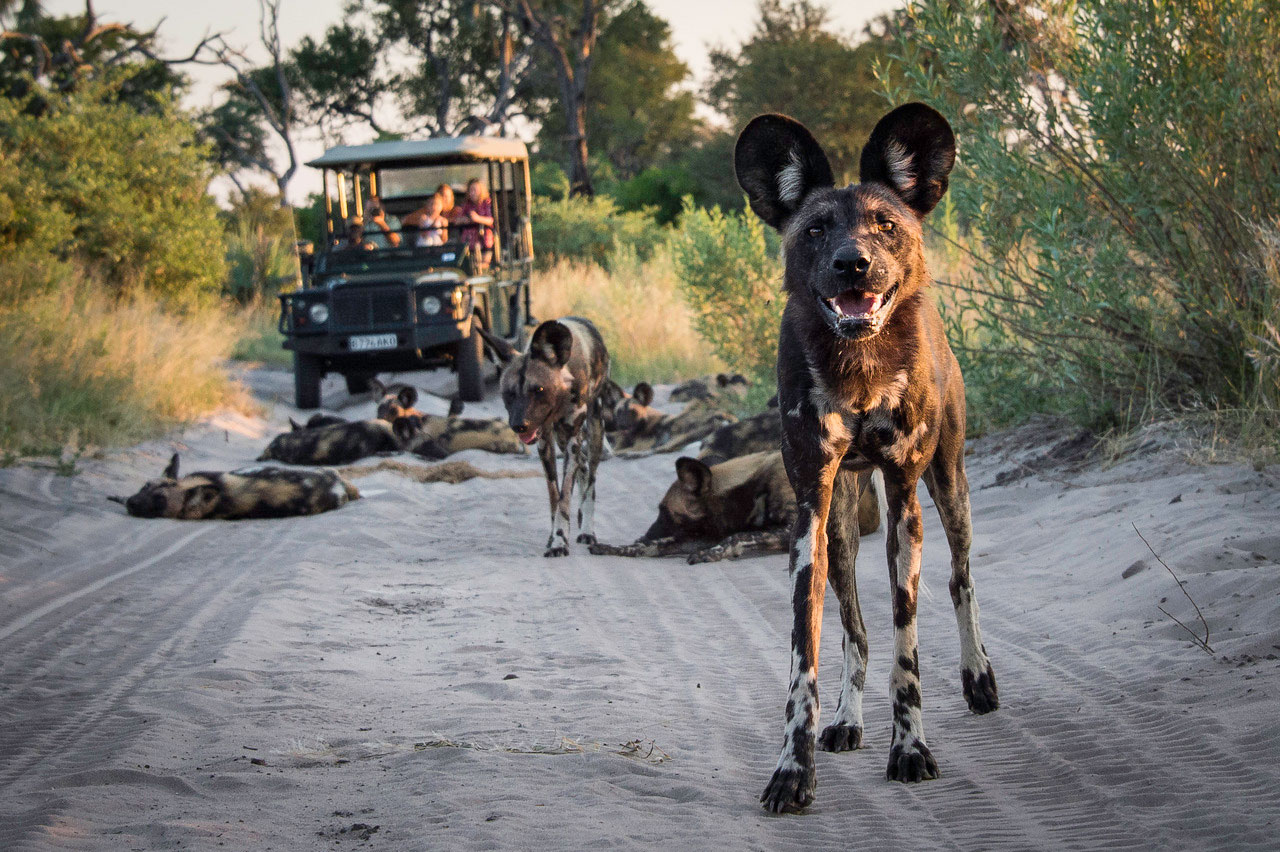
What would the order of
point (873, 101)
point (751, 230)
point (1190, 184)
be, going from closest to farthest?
point (1190, 184) < point (751, 230) < point (873, 101)

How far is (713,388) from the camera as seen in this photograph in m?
12.1

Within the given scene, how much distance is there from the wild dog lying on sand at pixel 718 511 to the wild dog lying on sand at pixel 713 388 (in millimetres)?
5365

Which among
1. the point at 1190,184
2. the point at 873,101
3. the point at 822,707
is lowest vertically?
the point at 822,707

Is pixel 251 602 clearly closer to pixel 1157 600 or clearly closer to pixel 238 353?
pixel 1157 600

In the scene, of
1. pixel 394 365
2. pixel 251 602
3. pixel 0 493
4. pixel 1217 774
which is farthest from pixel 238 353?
pixel 1217 774

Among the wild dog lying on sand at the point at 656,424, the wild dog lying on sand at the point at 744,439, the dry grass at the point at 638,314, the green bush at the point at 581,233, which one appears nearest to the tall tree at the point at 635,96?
the green bush at the point at 581,233

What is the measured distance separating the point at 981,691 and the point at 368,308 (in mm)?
10099

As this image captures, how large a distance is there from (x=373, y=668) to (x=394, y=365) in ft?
30.9

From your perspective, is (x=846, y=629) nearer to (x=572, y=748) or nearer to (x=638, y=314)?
(x=572, y=748)

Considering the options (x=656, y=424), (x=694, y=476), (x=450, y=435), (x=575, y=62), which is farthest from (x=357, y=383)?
(x=575, y=62)

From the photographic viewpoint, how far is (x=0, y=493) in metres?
6.80

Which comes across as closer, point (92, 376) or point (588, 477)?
point (588, 477)

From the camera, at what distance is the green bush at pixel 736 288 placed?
11.2m

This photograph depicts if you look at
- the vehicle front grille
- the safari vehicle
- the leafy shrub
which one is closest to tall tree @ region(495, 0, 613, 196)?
the leafy shrub
